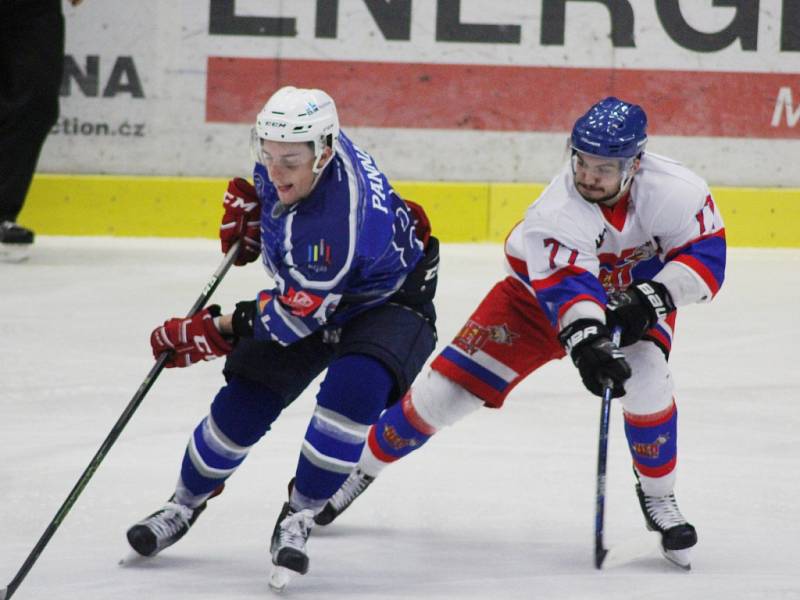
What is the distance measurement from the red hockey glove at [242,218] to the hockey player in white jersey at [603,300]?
0.43 m

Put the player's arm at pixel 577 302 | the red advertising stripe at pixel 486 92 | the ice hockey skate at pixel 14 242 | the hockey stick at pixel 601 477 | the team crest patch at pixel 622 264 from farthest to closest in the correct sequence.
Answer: the red advertising stripe at pixel 486 92 < the ice hockey skate at pixel 14 242 < the team crest patch at pixel 622 264 < the hockey stick at pixel 601 477 < the player's arm at pixel 577 302

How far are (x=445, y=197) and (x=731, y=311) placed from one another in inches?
68.0

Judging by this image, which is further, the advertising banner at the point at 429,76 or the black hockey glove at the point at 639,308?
the advertising banner at the point at 429,76

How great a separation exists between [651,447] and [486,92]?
158 inches

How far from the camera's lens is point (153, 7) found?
6.54 metres

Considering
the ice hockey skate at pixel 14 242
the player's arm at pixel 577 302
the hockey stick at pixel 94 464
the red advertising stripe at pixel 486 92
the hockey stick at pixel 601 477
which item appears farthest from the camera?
the red advertising stripe at pixel 486 92

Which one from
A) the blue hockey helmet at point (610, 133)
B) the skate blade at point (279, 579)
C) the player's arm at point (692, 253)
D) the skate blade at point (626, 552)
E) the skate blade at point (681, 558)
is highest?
the blue hockey helmet at point (610, 133)

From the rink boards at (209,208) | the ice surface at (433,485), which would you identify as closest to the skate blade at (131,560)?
the ice surface at (433,485)

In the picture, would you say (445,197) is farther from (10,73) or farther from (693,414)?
(693,414)

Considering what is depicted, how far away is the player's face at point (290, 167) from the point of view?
256 cm

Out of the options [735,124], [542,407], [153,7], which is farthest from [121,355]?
[735,124]

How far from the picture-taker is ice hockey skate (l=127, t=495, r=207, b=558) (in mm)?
2688

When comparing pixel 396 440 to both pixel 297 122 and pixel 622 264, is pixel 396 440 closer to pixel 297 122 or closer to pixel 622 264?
pixel 622 264

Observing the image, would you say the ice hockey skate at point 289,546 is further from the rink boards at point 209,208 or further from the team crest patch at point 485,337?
the rink boards at point 209,208
